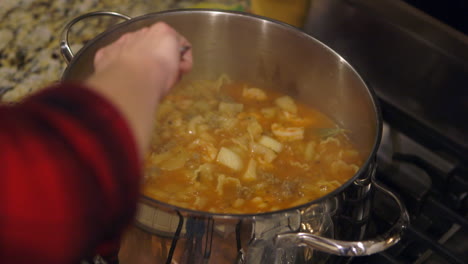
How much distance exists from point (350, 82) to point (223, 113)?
0.36 metres

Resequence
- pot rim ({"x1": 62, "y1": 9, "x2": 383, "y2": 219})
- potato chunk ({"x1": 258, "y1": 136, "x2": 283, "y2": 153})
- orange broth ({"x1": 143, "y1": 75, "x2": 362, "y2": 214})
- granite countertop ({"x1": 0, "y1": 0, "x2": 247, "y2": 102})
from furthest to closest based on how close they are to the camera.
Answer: granite countertop ({"x1": 0, "y1": 0, "x2": 247, "y2": 102}) → potato chunk ({"x1": 258, "y1": 136, "x2": 283, "y2": 153}) → orange broth ({"x1": 143, "y1": 75, "x2": 362, "y2": 214}) → pot rim ({"x1": 62, "y1": 9, "x2": 383, "y2": 219})

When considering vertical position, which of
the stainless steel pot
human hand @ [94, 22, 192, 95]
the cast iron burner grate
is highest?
human hand @ [94, 22, 192, 95]

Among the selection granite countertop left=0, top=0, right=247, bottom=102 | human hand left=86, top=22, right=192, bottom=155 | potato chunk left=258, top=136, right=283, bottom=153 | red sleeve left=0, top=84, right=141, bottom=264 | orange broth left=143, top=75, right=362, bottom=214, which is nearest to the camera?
red sleeve left=0, top=84, right=141, bottom=264

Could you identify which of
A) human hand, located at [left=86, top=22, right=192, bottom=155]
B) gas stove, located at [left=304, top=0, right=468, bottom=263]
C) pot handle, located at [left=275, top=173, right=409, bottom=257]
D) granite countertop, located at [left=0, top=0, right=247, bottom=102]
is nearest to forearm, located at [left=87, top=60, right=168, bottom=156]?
human hand, located at [left=86, top=22, right=192, bottom=155]

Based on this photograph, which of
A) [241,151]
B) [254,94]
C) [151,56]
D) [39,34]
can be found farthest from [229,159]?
[39,34]

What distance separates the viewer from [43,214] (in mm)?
506

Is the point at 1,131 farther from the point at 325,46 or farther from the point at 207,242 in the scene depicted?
the point at 325,46

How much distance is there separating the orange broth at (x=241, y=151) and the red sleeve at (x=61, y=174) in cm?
58

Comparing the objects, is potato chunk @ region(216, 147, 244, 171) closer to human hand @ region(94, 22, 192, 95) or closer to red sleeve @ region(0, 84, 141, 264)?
human hand @ region(94, 22, 192, 95)

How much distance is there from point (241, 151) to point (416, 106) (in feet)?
1.71

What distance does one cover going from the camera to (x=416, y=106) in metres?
1.46

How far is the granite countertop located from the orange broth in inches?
13.9

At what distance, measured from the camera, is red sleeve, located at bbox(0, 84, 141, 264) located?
50 cm

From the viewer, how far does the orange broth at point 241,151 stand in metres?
1.19
